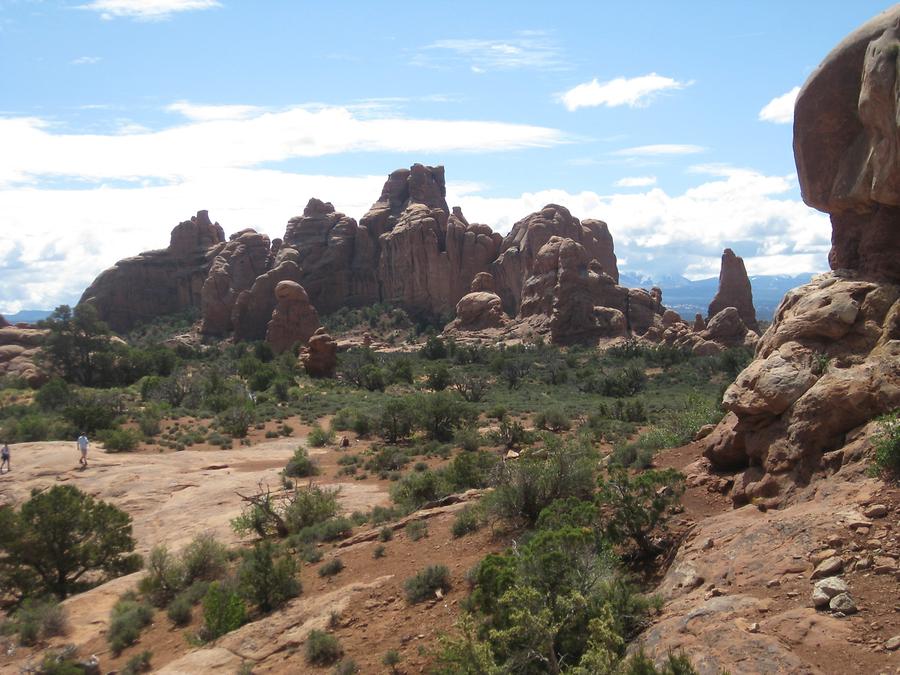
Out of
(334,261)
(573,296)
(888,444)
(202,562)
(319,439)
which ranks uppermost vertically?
(334,261)

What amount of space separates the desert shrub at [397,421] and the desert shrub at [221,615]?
60.3ft

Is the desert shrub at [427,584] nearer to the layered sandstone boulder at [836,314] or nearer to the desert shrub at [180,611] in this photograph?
the layered sandstone boulder at [836,314]

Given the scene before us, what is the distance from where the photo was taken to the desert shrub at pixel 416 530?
1361cm

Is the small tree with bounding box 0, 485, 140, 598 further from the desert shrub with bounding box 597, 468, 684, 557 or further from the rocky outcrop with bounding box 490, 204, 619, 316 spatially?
the rocky outcrop with bounding box 490, 204, 619, 316

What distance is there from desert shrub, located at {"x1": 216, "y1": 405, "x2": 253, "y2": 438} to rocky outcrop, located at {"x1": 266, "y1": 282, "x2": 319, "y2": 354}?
28.1 meters

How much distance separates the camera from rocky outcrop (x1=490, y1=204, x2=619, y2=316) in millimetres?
77938

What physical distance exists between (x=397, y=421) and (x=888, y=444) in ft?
79.4

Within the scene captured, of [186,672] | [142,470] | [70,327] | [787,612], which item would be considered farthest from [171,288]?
[787,612]

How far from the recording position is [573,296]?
6600 centimetres

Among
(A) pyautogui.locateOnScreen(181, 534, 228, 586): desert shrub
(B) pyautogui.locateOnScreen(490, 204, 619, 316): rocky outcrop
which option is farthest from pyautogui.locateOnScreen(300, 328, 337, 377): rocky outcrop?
(A) pyautogui.locateOnScreen(181, 534, 228, 586): desert shrub

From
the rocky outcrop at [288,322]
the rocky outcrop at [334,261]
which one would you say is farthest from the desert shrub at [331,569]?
the rocky outcrop at [334,261]

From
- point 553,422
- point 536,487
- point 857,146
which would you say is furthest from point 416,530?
point 553,422

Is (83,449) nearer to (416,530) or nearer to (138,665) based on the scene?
(138,665)

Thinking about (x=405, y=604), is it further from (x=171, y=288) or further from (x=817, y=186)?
(x=171, y=288)
